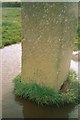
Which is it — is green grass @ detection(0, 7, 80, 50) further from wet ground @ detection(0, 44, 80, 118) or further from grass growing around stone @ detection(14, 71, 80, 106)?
grass growing around stone @ detection(14, 71, 80, 106)

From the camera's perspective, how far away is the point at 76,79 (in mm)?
4516

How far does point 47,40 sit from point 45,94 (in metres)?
0.70

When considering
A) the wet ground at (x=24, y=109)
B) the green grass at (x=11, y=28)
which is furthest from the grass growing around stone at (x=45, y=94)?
the green grass at (x=11, y=28)

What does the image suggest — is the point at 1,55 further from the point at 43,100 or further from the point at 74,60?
the point at 43,100

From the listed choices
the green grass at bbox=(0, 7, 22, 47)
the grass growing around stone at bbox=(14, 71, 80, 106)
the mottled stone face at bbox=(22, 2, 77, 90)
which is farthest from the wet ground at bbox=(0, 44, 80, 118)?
the green grass at bbox=(0, 7, 22, 47)

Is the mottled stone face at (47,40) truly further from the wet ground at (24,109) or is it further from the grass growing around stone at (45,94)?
the wet ground at (24,109)

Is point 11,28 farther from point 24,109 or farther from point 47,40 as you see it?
point 24,109

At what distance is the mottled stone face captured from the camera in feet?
12.6

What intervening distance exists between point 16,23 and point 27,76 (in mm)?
Answer: 3613

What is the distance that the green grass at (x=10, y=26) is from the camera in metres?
6.44

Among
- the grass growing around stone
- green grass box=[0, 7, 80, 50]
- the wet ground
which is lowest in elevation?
the wet ground

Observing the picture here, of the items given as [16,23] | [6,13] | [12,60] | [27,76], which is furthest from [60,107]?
[6,13]

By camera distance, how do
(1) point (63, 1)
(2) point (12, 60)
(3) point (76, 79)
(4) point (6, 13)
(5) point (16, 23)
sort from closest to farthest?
(1) point (63, 1)
(3) point (76, 79)
(2) point (12, 60)
(5) point (16, 23)
(4) point (6, 13)

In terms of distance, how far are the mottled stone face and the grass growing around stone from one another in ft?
0.43
